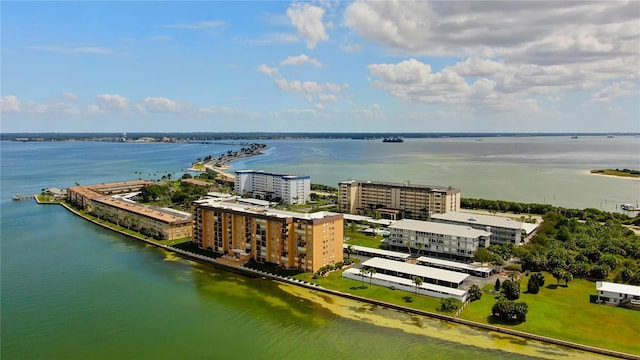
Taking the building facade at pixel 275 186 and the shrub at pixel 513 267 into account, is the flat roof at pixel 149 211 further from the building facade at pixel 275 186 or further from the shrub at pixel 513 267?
the shrub at pixel 513 267

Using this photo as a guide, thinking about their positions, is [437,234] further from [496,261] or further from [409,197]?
[409,197]

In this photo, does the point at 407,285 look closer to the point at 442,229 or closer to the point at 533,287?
the point at 533,287

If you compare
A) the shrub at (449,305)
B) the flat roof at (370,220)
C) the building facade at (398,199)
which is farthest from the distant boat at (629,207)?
the shrub at (449,305)

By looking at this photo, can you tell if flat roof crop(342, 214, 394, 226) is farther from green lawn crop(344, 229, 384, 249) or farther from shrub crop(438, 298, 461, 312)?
shrub crop(438, 298, 461, 312)

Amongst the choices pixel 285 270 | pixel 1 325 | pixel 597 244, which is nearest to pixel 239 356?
pixel 285 270

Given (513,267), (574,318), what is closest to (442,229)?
(513,267)

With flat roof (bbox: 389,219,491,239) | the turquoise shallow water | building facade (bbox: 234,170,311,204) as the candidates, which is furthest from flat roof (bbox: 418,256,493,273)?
building facade (bbox: 234,170,311,204)
